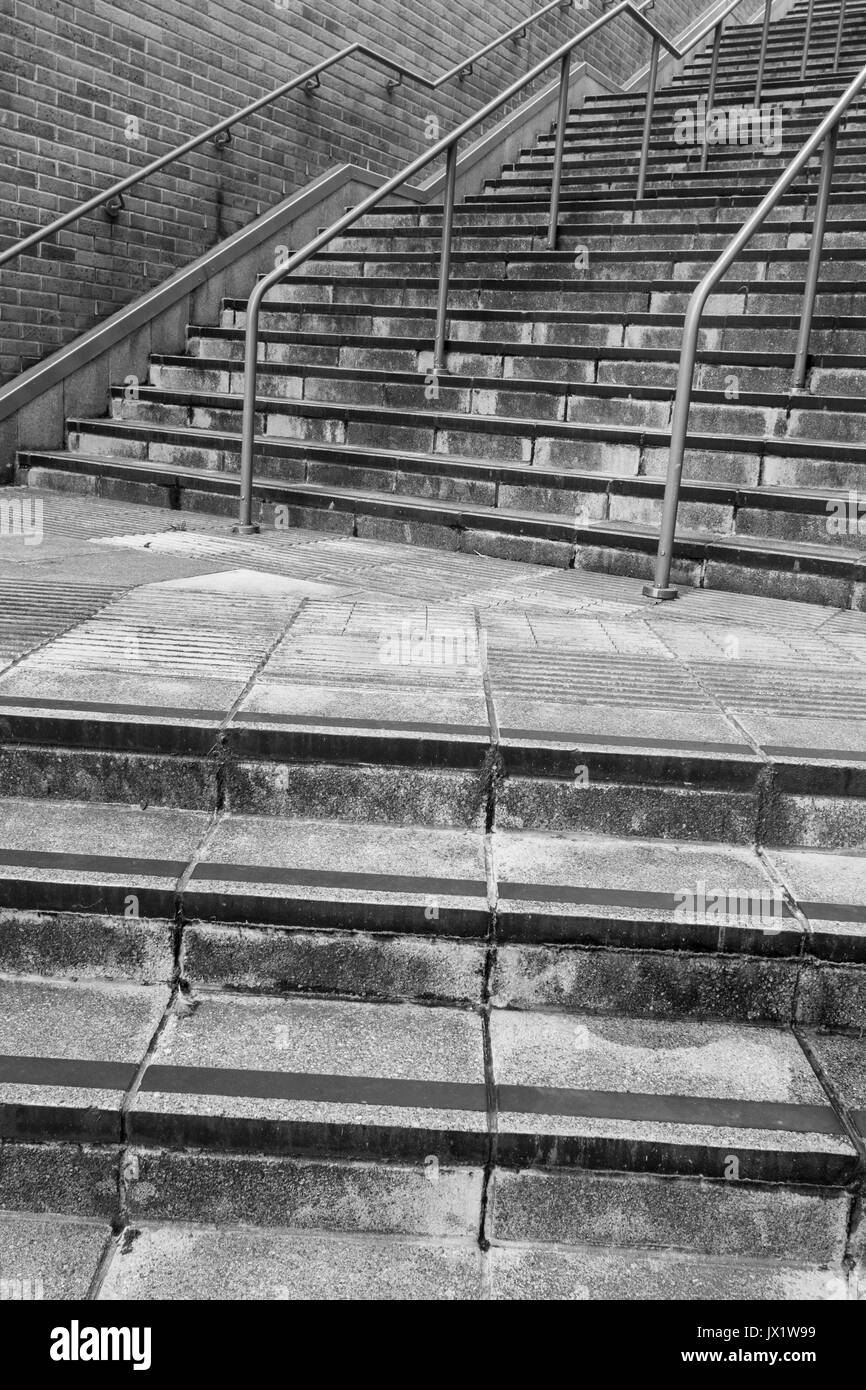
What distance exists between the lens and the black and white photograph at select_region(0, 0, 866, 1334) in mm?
1780

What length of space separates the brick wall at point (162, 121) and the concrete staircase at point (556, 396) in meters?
0.61

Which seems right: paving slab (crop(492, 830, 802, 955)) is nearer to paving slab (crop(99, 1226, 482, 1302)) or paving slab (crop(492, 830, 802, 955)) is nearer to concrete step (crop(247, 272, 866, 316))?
paving slab (crop(99, 1226, 482, 1302))

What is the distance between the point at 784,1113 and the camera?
1834 millimetres

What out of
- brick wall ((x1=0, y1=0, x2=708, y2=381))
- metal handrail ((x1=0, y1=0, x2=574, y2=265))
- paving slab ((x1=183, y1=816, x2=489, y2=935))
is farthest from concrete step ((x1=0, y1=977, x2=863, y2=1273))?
brick wall ((x1=0, y1=0, x2=708, y2=381))

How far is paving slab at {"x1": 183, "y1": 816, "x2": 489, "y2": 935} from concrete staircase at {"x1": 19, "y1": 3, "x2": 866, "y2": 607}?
2.33 m

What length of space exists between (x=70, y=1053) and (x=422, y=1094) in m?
0.61

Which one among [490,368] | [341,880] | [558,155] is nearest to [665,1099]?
[341,880]

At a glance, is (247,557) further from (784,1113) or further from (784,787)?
(784,1113)

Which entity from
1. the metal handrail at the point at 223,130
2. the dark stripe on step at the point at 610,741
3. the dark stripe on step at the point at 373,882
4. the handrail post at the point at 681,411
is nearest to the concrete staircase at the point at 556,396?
the handrail post at the point at 681,411

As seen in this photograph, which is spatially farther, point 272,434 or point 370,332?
point 370,332

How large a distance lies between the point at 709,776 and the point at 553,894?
18.6 inches

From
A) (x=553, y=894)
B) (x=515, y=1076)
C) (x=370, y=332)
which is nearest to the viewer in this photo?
(x=515, y=1076)

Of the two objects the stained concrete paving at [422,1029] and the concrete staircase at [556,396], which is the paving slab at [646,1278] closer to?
the stained concrete paving at [422,1029]

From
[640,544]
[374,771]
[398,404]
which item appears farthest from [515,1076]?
[398,404]
